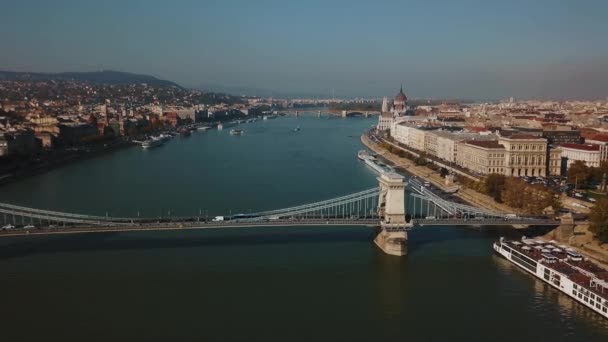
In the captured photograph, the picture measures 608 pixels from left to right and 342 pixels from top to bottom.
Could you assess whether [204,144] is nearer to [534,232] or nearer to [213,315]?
[534,232]

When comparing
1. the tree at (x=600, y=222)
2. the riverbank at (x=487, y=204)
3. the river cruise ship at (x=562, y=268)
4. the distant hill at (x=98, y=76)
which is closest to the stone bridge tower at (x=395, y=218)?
the river cruise ship at (x=562, y=268)

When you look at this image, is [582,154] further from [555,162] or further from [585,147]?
[555,162]

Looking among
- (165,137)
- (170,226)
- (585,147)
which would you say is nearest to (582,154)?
(585,147)

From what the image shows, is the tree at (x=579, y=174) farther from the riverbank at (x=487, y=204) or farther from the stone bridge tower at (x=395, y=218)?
the stone bridge tower at (x=395, y=218)

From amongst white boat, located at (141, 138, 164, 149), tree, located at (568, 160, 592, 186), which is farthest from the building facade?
white boat, located at (141, 138, 164, 149)

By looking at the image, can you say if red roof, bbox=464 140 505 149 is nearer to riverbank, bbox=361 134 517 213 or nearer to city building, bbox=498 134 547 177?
city building, bbox=498 134 547 177

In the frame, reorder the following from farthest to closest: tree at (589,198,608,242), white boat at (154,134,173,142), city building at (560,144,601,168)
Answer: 1. white boat at (154,134,173,142)
2. city building at (560,144,601,168)
3. tree at (589,198,608,242)
